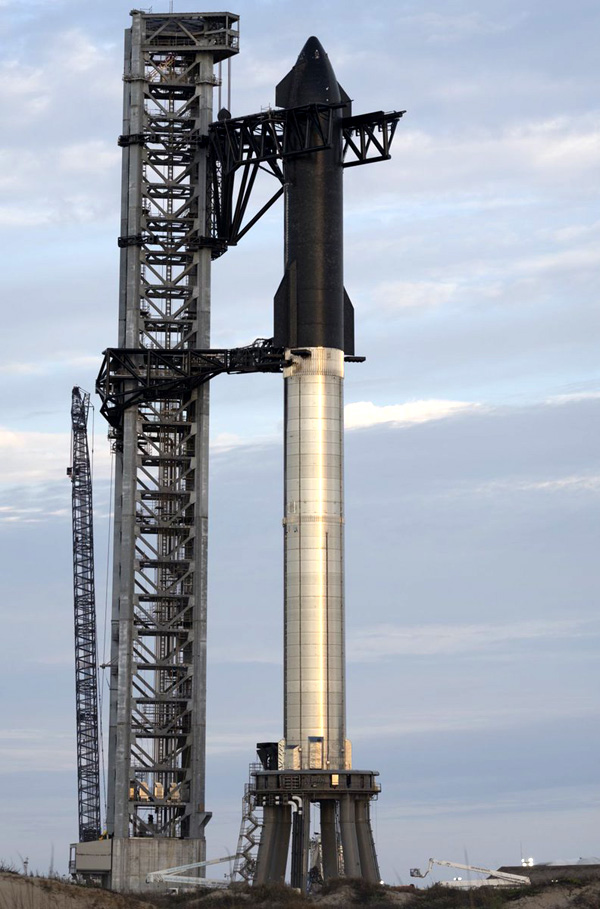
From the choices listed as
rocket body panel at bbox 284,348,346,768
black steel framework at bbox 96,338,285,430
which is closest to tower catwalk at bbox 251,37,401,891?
rocket body panel at bbox 284,348,346,768

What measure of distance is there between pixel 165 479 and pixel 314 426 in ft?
59.4

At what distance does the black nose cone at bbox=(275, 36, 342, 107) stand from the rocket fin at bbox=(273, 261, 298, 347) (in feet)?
38.3

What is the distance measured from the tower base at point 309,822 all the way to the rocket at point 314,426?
1.72m

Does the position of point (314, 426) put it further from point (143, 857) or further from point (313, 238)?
point (143, 857)

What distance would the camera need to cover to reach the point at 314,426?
396 feet

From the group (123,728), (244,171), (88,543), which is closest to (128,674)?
(123,728)

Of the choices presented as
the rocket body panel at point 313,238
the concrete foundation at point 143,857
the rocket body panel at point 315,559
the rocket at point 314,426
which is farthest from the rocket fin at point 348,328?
the concrete foundation at point 143,857

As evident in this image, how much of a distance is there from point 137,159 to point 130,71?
22.9ft

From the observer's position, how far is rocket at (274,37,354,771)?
11712cm

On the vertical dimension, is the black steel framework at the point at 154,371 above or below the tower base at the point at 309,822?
above

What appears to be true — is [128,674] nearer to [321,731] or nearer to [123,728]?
[123,728]

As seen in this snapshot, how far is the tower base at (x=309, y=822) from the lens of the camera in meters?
115

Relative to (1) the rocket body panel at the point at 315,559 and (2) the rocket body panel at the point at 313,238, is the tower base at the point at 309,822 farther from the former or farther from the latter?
(2) the rocket body panel at the point at 313,238

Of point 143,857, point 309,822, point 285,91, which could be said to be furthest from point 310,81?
point 143,857
